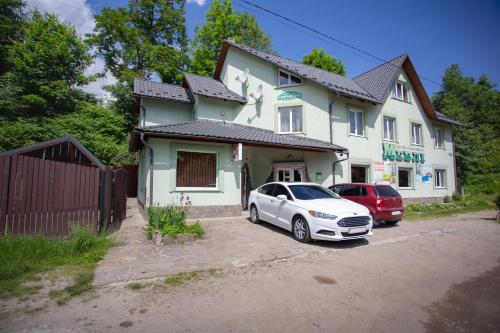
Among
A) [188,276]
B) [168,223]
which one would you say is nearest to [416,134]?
[168,223]

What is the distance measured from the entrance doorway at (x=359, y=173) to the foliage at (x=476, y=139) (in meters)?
5.80

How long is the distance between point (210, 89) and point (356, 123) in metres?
9.07

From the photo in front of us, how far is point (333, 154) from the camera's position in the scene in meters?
13.8

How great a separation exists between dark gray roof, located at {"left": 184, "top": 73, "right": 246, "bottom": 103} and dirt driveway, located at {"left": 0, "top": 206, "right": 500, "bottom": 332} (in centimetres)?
926

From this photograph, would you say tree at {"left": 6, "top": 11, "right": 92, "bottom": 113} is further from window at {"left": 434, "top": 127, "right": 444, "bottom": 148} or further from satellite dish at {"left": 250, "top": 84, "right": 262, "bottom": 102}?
window at {"left": 434, "top": 127, "right": 444, "bottom": 148}

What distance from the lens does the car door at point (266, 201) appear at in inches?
342

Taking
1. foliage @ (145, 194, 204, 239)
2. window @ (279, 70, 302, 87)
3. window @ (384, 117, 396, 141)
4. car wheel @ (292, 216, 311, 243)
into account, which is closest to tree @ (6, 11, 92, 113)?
window @ (279, 70, 302, 87)

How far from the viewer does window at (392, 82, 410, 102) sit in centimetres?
1733

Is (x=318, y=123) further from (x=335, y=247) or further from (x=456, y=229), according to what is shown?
(x=335, y=247)

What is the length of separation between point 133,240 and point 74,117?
766 inches

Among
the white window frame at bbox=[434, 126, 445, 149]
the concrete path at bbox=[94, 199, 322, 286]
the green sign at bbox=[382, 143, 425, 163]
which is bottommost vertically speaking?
the concrete path at bbox=[94, 199, 322, 286]

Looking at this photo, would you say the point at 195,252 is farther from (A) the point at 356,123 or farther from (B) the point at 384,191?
(A) the point at 356,123

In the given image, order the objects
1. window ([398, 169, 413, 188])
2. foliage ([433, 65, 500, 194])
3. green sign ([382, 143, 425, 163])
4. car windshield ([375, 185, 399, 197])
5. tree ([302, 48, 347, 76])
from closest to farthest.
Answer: car windshield ([375, 185, 399, 197]) → green sign ([382, 143, 425, 163]) → window ([398, 169, 413, 188]) → foliage ([433, 65, 500, 194]) → tree ([302, 48, 347, 76])

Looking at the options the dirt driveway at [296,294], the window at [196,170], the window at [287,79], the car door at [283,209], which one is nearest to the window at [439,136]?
the window at [287,79]
